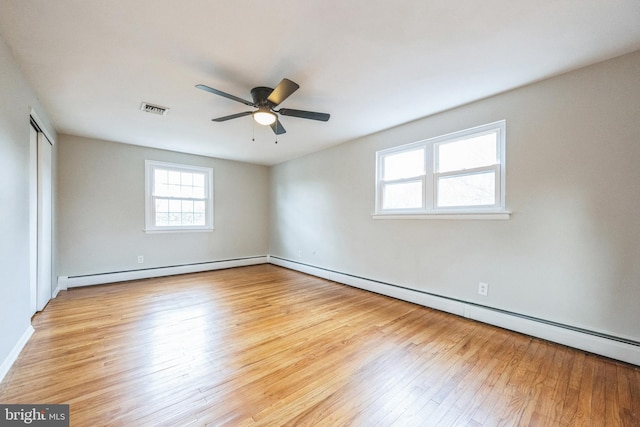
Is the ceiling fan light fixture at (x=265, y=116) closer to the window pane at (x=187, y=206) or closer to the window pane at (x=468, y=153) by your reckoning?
the window pane at (x=468, y=153)

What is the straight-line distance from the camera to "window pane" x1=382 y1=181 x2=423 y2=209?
345 cm

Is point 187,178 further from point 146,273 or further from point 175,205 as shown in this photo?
point 146,273

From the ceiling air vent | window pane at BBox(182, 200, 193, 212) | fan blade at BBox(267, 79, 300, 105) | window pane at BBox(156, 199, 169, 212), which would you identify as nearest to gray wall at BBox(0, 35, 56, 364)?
the ceiling air vent

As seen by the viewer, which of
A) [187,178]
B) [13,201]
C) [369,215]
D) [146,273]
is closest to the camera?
[13,201]

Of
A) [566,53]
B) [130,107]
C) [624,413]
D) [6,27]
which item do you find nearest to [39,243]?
[130,107]

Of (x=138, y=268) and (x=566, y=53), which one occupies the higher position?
(x=566, y=53)

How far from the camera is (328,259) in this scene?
15.6ft

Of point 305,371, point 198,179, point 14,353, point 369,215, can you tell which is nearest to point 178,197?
point 198,179

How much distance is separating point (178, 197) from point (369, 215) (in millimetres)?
3783

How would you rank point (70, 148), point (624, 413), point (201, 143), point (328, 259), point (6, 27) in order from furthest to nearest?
point (328, 259) → point (201, 143) → point (70, 148) → point (6, 27) → point (624, 413)

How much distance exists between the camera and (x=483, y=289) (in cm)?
279

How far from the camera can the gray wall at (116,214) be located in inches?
158

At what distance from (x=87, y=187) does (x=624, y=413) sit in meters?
6.43

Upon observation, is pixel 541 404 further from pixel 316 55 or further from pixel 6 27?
pixel 6 27
